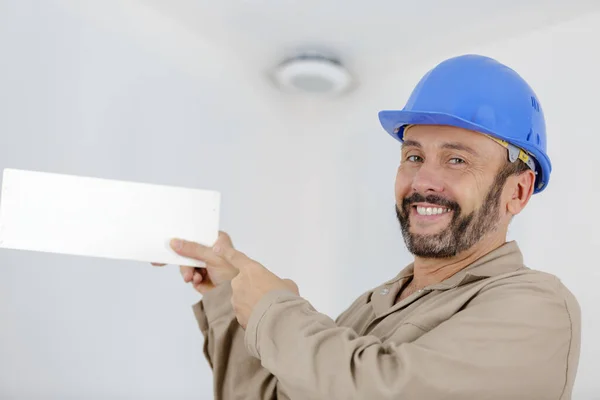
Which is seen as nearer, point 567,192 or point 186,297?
point 567,192

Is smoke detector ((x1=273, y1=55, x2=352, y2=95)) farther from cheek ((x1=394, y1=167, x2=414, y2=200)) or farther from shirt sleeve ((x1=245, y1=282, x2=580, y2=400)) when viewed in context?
shirt sleeve ((x1=245, y1=282, x2=580, y2=400))

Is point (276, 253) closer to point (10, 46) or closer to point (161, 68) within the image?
point (161, 68)

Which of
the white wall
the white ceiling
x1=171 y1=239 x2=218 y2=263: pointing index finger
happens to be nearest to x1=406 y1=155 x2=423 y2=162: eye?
x1=171 y1=239 x2=218 y2=263: pointing index finger

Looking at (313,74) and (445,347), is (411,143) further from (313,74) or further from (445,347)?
(313,74)

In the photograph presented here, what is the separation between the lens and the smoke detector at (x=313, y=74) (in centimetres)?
230

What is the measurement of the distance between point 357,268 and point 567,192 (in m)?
0.80

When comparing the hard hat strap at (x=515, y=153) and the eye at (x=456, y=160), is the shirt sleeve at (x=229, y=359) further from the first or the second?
the hard hat strap at (x=515, y=153)

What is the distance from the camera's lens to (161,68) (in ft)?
6.91

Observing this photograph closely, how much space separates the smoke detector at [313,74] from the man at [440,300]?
0.82 metres

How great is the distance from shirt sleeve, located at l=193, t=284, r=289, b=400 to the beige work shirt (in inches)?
9.1

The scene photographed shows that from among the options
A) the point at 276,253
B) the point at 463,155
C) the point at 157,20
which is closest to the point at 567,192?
the point at 463,155

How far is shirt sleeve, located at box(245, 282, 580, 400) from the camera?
36.6 inches

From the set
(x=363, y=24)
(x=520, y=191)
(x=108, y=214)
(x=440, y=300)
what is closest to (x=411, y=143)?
(x=520, y=191)

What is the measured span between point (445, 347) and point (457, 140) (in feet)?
1.59
